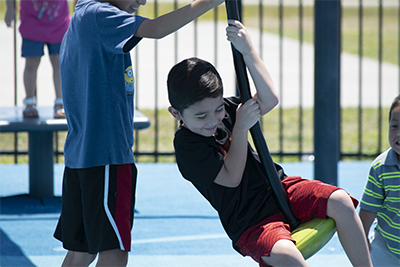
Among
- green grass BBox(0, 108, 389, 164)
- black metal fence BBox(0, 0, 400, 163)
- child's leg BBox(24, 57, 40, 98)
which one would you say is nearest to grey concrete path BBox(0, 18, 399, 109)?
black metal fence BBox(0, 0, 400, 163)

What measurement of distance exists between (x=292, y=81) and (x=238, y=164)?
9.51 meters

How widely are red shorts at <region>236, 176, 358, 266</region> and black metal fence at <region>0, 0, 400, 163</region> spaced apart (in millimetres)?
3531

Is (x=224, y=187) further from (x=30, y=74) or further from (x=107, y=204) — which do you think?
(x=30, y=74)

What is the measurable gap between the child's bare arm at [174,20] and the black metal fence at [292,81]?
3.67 m

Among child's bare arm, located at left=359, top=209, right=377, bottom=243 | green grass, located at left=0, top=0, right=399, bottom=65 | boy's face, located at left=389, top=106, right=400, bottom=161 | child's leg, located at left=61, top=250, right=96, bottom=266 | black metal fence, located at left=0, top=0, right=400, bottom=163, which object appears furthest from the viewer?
green grass, located at left=0, top=0, right=399, bottom=65

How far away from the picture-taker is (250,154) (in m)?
2.25

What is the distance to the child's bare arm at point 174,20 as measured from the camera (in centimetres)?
189

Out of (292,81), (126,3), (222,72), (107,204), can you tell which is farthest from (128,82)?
(292,81)

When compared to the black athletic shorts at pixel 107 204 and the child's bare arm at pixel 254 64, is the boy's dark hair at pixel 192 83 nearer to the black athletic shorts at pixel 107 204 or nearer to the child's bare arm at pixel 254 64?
the child's bare arm at pixel 254 64

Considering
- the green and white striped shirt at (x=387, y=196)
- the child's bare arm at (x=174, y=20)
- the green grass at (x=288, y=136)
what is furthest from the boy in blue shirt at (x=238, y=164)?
the green grass at (x=288, y=136)

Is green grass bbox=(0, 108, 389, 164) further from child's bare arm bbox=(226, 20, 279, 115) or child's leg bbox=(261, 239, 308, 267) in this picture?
child's leg bbox=(261, 239, 308, 267)

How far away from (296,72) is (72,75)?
1021 cm

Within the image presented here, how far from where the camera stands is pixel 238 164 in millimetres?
2043

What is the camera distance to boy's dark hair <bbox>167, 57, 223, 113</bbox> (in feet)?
6.59
